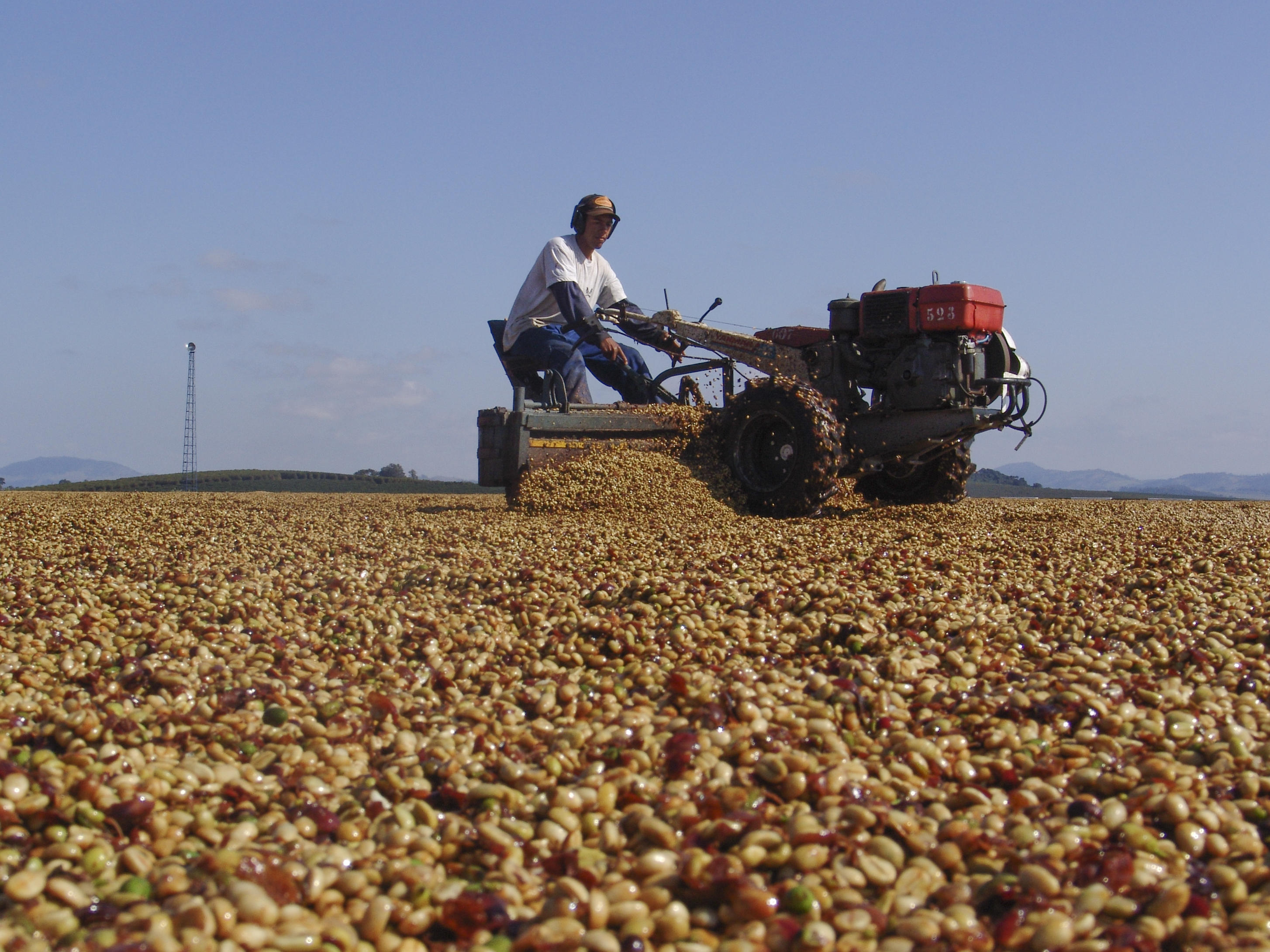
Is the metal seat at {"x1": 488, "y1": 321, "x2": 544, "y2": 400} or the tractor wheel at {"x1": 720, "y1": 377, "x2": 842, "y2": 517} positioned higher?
the metal seat at {"x1": 488, "y1": 321, "x2": 544, "y2": 400}

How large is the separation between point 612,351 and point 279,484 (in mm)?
8081

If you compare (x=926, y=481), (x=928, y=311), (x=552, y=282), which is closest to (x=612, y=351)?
(x=552, y=282)

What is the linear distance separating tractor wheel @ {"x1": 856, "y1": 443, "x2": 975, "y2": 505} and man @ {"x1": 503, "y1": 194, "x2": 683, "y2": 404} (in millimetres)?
2240

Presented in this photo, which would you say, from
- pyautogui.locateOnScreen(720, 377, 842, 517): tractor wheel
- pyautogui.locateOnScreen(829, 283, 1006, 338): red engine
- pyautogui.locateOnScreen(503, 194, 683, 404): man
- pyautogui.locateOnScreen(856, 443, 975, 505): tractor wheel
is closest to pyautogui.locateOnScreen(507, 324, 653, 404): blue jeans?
pyautogui.locateOnScreen(503, 194, 683, 404): man

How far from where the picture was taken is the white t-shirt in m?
7.77

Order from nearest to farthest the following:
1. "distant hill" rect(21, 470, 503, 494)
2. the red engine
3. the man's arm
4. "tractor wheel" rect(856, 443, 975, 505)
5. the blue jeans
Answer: the red engine → the man's arm → the blue jeans → "tractor wheel" rect(856, 443, 975, 505) → "distant hill" rect(21, 470, 503, 494)

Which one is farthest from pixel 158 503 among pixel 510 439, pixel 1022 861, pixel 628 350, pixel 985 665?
pixel 1022 861

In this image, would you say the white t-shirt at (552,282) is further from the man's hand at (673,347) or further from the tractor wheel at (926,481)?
the tractor wheel at (926,481)

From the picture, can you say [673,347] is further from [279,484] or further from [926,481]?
[279,484]

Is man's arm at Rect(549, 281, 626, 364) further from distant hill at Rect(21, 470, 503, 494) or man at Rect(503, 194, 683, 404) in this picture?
distant hill at Rect(21, 470, 503, 494)

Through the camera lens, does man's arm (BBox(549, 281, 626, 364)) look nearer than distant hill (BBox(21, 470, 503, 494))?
Yes

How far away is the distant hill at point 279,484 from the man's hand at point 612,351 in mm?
5782

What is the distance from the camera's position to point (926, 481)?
848 cm

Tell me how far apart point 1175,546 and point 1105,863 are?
14.3 feet
